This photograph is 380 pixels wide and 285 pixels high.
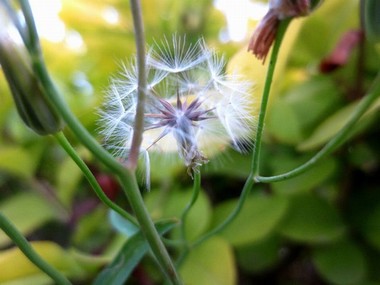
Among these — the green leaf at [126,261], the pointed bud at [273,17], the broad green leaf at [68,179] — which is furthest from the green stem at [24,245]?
the broad green leaf at [68,179]

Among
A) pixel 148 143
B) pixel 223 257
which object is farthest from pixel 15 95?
pixel 223 257

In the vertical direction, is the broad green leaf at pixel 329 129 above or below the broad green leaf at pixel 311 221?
above

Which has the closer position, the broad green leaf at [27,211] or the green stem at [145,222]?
the green stem at [145,222]

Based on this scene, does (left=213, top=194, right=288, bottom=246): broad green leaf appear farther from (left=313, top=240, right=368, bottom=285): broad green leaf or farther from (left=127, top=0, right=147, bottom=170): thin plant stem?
(left=127, top=0, right=147, bottom=170): thin plant stem

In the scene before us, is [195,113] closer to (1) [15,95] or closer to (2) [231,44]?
(1) [15,95]

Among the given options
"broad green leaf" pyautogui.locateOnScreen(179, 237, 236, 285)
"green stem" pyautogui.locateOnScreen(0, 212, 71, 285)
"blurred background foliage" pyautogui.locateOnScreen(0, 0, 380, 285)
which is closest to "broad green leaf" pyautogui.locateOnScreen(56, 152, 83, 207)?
"blurred background foliage" pyautogui.locateOnScreen(0, 0, 380, 285)

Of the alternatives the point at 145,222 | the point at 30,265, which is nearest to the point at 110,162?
the point at 145,222

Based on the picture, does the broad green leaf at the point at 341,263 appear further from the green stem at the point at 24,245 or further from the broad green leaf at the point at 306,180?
the green stem at the point at 24,245

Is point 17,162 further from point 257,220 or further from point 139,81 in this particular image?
point 139,81
